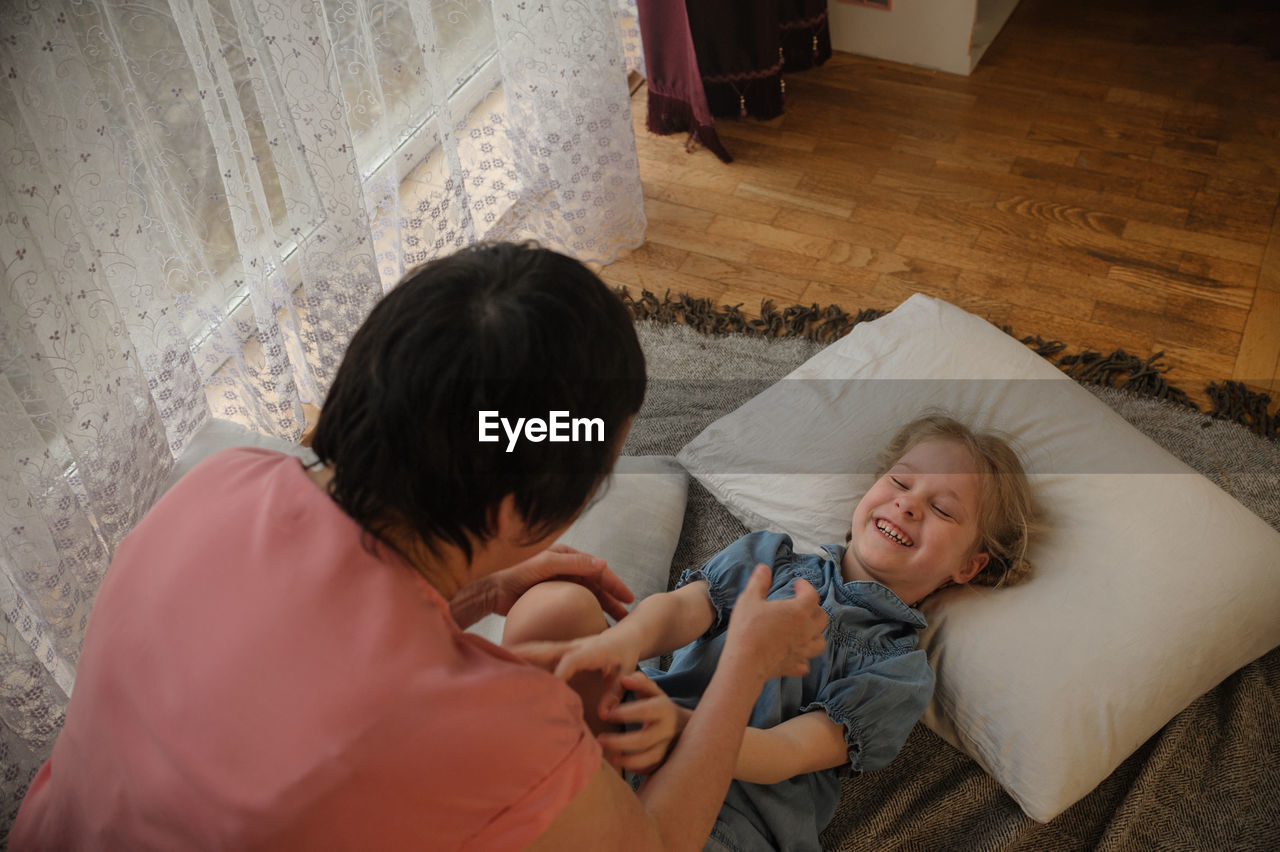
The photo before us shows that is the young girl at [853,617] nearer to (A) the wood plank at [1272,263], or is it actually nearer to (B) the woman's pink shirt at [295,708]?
(B) the woman's pink shirt at [295,708]

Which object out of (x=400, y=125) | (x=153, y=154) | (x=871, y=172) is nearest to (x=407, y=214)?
(x=400, y=125)

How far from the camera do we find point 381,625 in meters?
0.80

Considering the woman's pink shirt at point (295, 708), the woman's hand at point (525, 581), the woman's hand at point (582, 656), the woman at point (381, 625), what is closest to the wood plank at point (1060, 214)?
the woman's hand at point (525, 581)

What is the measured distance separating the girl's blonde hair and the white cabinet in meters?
1.56

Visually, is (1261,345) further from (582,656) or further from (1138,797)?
(582,656)

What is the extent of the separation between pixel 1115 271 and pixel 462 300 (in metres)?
1.80

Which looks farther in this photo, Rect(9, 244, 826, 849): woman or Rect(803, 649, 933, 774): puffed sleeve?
Rect(803, 649, 933, 774): puffed sleeve

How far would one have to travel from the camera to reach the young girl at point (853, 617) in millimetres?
1254

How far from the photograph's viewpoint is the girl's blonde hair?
56.0 inches

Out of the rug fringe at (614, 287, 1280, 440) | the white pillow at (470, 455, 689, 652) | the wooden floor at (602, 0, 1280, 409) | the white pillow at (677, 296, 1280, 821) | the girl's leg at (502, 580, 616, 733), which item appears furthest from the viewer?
the wooden floor at (602, 0, 1280, 409)

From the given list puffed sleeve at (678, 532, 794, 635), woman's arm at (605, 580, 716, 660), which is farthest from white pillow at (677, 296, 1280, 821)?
woman's arm at (605, 580, 716, 660)

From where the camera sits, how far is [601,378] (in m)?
0.83

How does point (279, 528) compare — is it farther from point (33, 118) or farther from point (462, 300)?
point (33, 118)

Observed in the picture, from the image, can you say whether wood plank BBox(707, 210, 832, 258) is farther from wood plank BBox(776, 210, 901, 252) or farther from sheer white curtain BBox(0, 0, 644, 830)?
sheer white curtain BBox(0, 0, 644, 830)
